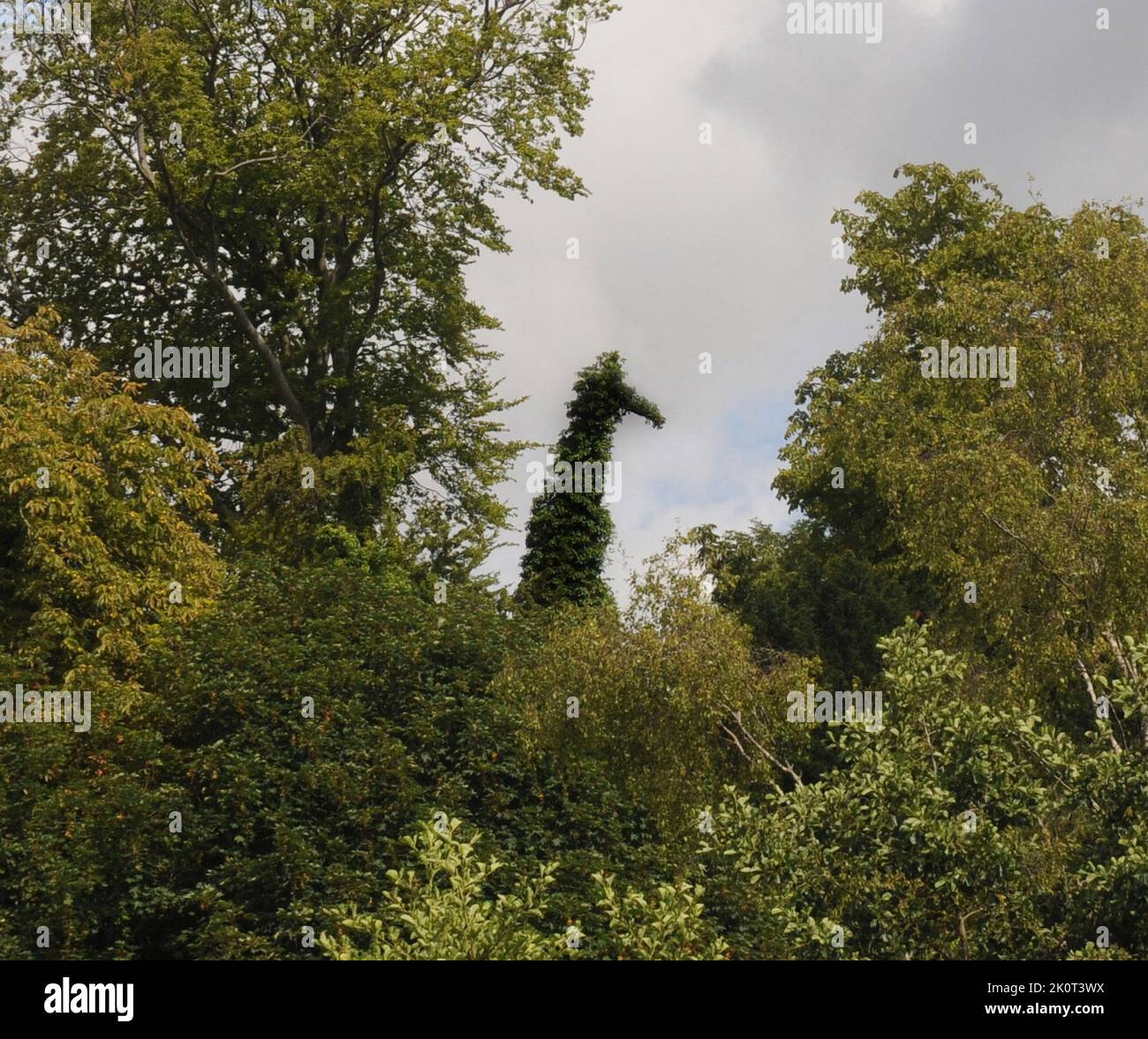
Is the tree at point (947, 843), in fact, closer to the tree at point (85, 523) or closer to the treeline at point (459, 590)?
the treeline at point (459, 590)

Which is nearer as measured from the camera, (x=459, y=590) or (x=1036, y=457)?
(x=1036, y=457)

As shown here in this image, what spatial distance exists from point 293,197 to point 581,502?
11643 millimetres

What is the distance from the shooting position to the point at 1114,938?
11867 millimetres

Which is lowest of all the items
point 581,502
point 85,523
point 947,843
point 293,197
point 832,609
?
point 947,843

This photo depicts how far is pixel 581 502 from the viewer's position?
1266 inches

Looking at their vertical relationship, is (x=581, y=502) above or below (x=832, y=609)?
above

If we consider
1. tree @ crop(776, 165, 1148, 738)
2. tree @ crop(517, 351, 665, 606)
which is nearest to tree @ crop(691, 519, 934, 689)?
tree @ crop(517, 351, 665, 606)

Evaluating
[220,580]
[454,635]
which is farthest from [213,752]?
[220,580]

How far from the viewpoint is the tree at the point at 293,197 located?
3553cm

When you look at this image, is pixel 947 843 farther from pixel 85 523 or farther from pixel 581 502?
pixel 581 502

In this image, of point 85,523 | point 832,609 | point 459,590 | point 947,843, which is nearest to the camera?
point 947,843

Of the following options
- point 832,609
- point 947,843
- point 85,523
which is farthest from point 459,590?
point 947,843

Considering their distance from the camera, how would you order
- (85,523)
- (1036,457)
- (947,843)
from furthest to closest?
(85,523) → (1036,457) → (947,843)
